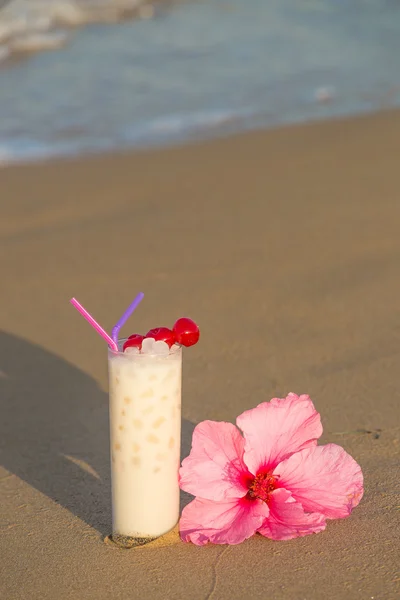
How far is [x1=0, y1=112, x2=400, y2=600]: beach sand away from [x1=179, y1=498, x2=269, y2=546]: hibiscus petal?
0.03m

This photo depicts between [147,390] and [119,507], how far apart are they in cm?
24

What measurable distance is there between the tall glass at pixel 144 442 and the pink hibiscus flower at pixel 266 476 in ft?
0.15

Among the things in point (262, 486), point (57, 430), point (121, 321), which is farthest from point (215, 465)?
point (57, 430)

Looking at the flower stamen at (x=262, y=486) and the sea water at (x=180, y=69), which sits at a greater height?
the flower stamen at (x=262, y=486)

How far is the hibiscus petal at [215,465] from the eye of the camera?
67.2 inches

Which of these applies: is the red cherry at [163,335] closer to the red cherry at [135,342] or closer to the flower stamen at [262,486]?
the red cherry at [135,342]

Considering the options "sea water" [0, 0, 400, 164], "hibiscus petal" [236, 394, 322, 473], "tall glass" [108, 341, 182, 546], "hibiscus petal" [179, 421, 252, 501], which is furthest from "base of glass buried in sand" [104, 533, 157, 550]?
"sea water" [0, 0, 400, 164]

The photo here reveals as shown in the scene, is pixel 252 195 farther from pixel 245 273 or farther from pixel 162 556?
pixel 162 556

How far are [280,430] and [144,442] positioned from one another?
0.27m

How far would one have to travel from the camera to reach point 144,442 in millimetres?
1676

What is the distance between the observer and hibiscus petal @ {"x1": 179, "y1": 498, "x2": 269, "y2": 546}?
1674mm

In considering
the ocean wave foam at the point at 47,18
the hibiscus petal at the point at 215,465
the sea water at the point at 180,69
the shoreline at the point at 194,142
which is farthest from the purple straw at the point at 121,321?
the ocean wave foam at the point at 47,18

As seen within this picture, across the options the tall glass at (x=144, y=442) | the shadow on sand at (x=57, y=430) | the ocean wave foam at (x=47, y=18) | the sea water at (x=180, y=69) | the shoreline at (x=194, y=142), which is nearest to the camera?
the tall glass at (x=144, y=442)

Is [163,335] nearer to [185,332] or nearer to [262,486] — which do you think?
[185,332]
